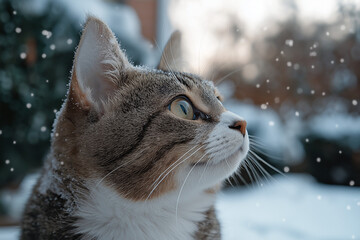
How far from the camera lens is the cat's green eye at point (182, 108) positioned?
2.13 feet

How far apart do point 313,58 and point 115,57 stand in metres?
0.88

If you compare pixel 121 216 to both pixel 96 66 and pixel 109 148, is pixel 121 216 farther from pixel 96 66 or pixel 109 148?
pixel 96 66

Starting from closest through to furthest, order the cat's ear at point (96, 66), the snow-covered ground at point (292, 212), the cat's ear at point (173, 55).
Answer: the cat's ear at point (96, 66)
the cat's ear at point (173, 55)
the snow-covered ground at point (292, 212)

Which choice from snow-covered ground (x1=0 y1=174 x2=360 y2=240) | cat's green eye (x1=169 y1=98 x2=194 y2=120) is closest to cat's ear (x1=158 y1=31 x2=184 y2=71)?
cat's green eye (x1=169 y1=98 x2=194 y2=120)

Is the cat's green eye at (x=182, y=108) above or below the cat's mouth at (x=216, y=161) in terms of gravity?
above

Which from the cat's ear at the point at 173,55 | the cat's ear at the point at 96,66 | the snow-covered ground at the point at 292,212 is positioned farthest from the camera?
the snow-covered ground at the point at 292,212

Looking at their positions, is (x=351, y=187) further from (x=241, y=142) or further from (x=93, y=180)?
(x=93, y=180)

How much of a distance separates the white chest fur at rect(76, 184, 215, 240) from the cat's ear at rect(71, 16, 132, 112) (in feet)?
0.57

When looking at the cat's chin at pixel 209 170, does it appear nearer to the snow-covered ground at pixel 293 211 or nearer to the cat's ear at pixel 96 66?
the cat's ear at pixel 96 66

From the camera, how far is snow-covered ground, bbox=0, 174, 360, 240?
1.05 meters

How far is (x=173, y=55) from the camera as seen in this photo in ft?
2.74

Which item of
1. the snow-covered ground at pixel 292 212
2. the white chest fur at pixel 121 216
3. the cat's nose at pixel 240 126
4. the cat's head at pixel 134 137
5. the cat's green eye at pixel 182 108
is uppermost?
the snow-covered ground at pixel 292 212

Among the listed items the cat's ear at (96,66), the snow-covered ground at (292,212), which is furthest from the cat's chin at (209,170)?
the snow-covered ground at (292,212)

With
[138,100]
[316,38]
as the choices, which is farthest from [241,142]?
[316,38]
